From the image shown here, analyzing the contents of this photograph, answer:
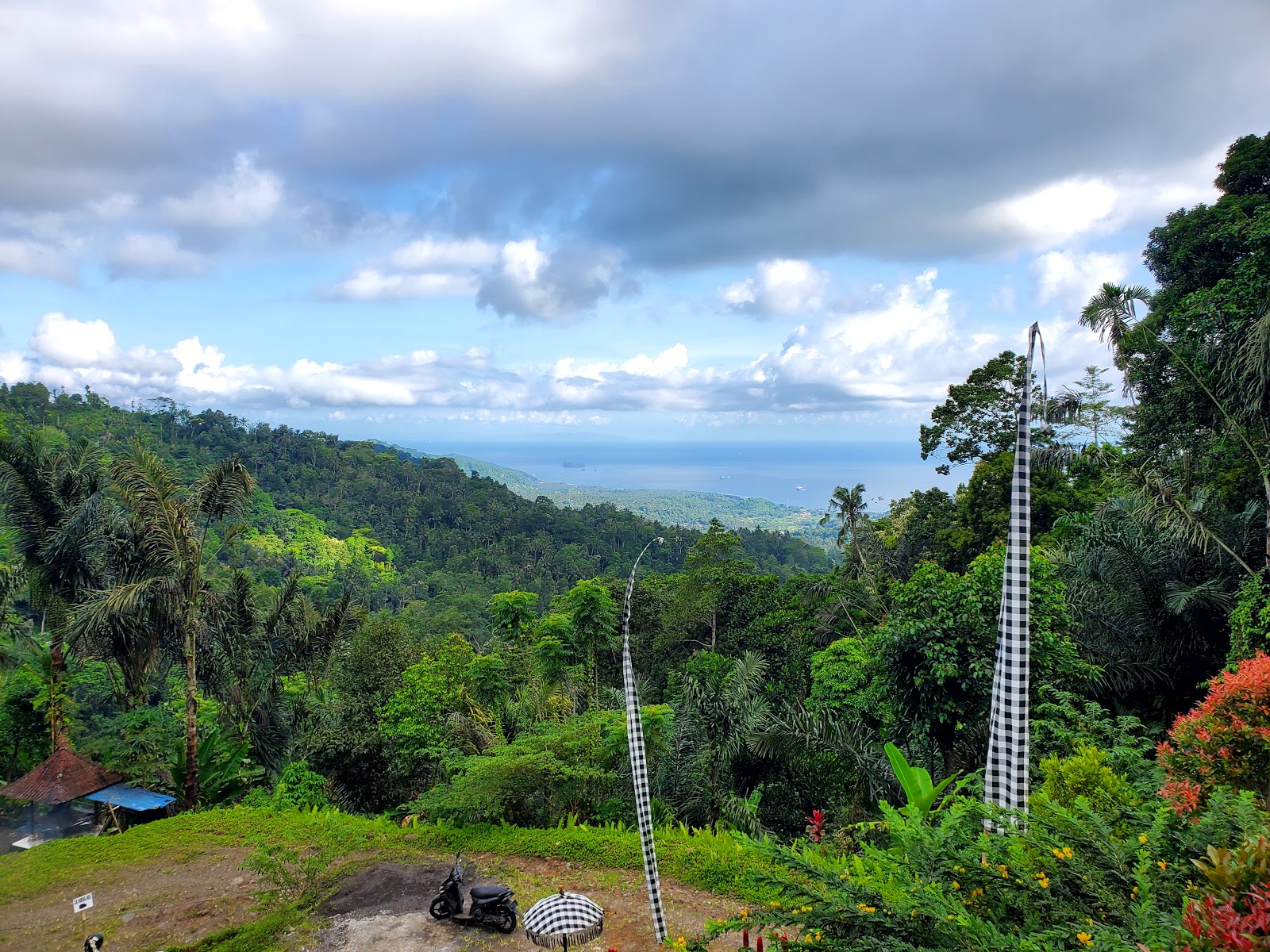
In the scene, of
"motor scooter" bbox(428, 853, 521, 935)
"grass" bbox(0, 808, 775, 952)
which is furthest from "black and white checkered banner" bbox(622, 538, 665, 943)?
"grass" bbox(0, 808, 775, 952)

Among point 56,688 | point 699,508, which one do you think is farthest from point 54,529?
point 699,508

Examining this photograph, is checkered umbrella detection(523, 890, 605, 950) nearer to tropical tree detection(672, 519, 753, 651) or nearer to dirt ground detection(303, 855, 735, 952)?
dirt ground detection(303, 855, 735, 952)

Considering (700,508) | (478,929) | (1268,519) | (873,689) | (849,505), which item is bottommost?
(700,508)

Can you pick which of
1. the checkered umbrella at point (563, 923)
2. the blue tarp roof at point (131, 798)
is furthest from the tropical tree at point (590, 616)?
the blue tarp roof at point (131, 798)

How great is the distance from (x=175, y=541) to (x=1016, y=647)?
Answer: 1091cm

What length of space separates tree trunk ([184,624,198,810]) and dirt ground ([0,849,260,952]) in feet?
7.79

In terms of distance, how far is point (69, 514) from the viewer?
443 inches

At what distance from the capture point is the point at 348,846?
333 inches

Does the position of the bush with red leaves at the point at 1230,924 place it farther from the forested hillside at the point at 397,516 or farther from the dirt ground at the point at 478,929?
the forested hillside at the point at 397,516

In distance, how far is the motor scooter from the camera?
648 cm

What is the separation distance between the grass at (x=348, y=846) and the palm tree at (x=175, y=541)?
1.74 metres

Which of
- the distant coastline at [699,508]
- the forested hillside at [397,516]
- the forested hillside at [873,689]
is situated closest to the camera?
the forested hillside at [873,689]

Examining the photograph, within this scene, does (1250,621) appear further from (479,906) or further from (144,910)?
(144,910)

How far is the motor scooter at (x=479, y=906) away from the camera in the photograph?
648cm
